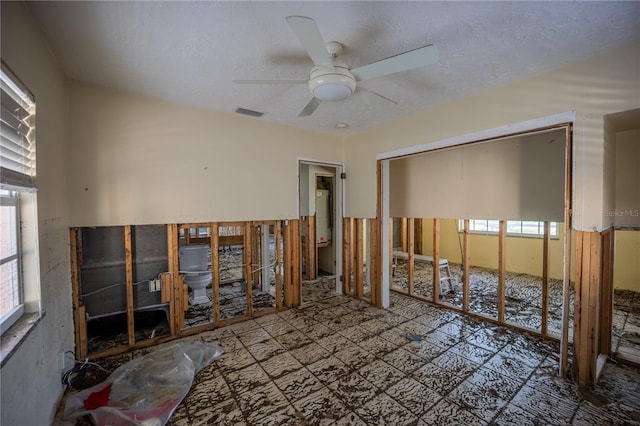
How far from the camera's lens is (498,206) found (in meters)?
3.26

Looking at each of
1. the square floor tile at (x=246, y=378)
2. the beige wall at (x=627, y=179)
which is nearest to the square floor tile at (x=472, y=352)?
the beige wall at (x=627, y=179)

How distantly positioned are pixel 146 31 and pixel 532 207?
3919 millimetres

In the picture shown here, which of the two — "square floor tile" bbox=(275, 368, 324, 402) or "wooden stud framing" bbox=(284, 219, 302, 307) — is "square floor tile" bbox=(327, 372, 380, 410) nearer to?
"square floor tile" bbox=(275, 368, 324, 402)

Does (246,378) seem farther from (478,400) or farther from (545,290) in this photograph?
(545,290)

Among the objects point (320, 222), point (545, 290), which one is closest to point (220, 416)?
point (545, 290)

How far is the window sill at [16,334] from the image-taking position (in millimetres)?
1142

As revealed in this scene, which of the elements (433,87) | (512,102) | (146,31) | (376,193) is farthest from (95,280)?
(512,102)

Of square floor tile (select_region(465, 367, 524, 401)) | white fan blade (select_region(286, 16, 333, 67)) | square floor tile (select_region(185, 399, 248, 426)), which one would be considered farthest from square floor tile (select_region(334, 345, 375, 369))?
white fan blade (select_region(286, 16, 333, 67))

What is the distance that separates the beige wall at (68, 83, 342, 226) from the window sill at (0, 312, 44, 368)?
1.13 metres

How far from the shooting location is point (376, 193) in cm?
371

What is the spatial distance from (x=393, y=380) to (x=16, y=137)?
288 cm

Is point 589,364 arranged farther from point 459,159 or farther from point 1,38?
point 1,38

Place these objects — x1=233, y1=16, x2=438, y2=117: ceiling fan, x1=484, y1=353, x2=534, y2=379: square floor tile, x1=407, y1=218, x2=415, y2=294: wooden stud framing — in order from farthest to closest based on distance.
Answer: x1=407, y1=218, x2=415, y2=294: wooden stud framing < x1=484, y1=353, x2=534, y2=379: square floor tile < x1=233, y1=16, x2=438, y2=117: ceiling fan

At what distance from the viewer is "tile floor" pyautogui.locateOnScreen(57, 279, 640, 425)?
5.83 feet
